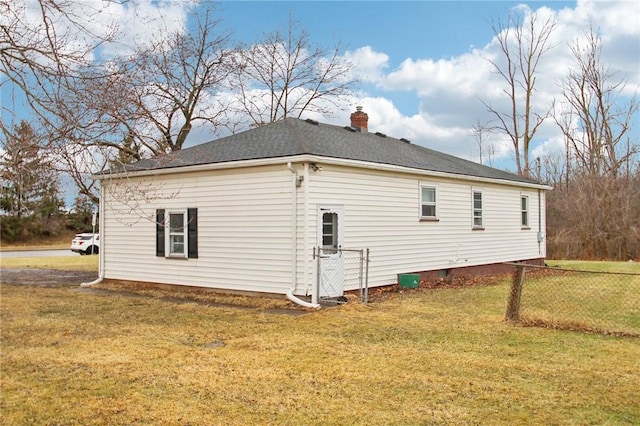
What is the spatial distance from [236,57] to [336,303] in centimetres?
1825

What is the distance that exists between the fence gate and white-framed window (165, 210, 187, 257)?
394 centimetres

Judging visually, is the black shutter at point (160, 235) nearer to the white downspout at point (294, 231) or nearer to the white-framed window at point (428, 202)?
the white downspout at point (294, 231)

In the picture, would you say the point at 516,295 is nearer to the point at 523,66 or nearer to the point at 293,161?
the point at 293,161

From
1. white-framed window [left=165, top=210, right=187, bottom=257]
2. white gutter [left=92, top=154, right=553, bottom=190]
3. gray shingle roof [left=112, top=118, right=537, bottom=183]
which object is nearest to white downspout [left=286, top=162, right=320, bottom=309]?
white gutter [left=92, top=154, right=553, bottom=190]

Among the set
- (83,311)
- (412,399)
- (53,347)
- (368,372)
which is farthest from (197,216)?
(412,399)

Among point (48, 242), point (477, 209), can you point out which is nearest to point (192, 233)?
point (477, 209)

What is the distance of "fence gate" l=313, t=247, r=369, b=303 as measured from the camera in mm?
11141

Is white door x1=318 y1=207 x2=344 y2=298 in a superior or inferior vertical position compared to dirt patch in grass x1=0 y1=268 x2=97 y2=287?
superior

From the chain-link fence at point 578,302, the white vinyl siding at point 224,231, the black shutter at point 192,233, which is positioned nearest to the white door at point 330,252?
the white vinyl siding at point 224,231

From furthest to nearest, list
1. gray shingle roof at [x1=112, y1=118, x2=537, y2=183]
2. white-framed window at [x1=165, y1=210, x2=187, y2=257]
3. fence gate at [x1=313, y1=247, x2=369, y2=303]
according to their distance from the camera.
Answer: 1. white-framed window at [x1=165, y1=210, x2=187, y2=257]
2. gray shingle roof at [x1=112, y1=118, x2=537, y2=183]
3. fence gate at [x1=313, y1=247, x2=369, y2=303]

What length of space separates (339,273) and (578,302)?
16.7ft

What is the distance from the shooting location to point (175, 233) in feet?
44.3

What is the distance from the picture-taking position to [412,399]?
16.9 ft

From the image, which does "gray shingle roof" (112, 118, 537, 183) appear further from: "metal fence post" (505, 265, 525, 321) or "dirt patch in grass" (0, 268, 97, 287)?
"dirt patch in grass" (0, 268, 97, 287)
